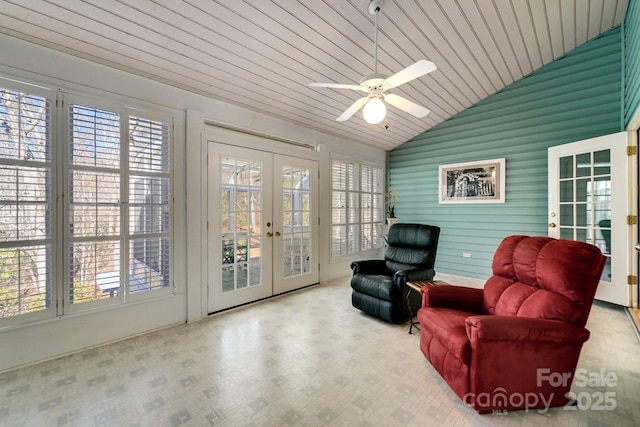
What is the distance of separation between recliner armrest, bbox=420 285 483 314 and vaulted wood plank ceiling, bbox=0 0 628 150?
251 centimetres

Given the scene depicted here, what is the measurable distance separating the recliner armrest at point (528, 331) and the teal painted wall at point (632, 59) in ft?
8.03

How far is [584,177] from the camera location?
357cm

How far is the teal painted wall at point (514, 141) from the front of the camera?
3.65 m

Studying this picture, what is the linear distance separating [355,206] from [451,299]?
3.13 m

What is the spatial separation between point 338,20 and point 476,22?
1502 mm

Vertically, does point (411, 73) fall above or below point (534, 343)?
above

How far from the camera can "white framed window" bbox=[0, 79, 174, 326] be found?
7.22 feet

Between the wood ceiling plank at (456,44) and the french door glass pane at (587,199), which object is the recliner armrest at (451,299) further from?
the wood ceiling plank at (456,44)

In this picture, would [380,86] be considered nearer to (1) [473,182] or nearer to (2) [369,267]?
(2) [369,267]

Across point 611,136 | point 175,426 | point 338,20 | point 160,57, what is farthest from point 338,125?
point 175,426

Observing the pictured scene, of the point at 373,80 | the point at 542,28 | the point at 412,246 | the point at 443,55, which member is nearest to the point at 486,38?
the point at 443,55

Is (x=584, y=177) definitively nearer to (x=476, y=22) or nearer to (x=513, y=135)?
(x=513, y=135)

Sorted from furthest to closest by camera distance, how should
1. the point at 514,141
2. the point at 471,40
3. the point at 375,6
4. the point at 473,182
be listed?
1. the point at 473,182
2. the point at 514,141
3. the point at 471,40
4. the point at 375,6

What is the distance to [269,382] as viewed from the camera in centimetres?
204
